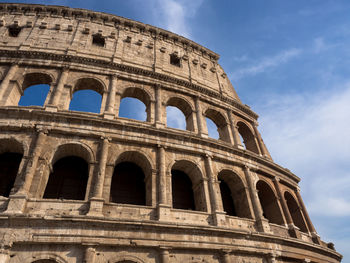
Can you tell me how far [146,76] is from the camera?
47.1 feet

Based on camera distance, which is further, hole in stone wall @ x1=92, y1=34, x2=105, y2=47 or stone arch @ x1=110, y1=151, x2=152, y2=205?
hole in stone wall @ x1=92, y1=34, x2=105, y2=47

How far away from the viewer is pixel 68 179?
10.7 metres

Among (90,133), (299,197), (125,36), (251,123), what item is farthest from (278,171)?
(125,36)

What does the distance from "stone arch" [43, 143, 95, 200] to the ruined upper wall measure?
20.1 ft

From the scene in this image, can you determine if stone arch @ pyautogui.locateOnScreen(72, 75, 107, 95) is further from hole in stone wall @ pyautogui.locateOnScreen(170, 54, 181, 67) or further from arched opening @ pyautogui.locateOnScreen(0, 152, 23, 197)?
hole in stone wall @ pyautogui.locateOnScreen(170, 54, 181, 67)

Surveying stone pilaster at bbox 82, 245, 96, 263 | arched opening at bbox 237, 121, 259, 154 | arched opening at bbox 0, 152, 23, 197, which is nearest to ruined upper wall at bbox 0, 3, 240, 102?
arched opening at bbox 237, 121, 259, 154

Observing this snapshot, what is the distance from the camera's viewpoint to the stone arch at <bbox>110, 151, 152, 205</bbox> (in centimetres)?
1079

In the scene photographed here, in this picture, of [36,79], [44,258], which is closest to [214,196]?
[44,258]

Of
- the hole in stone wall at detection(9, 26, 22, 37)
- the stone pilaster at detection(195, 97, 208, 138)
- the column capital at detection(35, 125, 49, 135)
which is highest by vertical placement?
the hole in stone wall at detection(9, 26, 22, 37)

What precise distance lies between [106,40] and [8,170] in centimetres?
943

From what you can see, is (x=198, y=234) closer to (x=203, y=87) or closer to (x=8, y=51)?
(x=203, y=87)

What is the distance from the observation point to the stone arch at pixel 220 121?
49.6 ft

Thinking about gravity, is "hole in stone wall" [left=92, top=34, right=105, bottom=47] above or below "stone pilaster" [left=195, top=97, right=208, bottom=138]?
above

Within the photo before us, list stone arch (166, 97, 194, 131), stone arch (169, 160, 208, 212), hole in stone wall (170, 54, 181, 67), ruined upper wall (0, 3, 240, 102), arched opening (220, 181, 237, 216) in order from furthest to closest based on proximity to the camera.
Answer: hole in stone wall (170, 54, 181, 67)
ruined upper wall (0, 3, 240, 102)
stone arch (166, 97, 194, 131)
arched opening (220, 181, 237, 216)
stone arch (169, 160, 208, 212)
